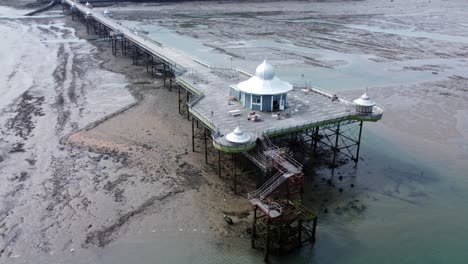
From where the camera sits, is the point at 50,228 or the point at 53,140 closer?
the point at 50,228

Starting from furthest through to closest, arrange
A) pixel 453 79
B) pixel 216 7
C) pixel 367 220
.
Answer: pixel 216 7 < pixel 453 79 < pixel 367 220

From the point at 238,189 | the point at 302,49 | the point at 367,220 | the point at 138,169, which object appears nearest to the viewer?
the point at 367,220

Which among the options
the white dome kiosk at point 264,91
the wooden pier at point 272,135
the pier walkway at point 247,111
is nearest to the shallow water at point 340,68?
the wooden pier at point 272,135

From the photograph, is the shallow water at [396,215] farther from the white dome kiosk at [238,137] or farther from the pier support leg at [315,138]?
the white dome kiosk at [238,137]

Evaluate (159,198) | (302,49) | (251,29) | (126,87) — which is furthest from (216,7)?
(159,198)

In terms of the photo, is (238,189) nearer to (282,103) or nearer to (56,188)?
(282,103)
